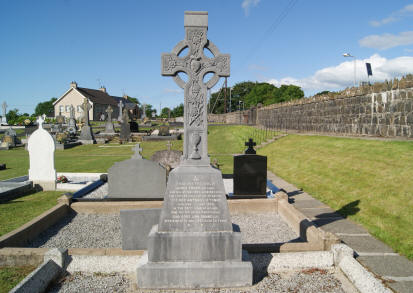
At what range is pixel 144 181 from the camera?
8.12 metres

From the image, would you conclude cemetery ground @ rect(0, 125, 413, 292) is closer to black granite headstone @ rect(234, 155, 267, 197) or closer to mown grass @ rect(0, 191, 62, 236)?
mown grass @ rect(0, 191, 62, 236)

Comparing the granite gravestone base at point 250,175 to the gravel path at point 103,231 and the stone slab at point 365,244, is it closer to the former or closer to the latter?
the gravel path at point 103,231

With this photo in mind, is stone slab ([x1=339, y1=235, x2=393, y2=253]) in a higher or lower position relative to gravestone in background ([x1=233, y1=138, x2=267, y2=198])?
lower

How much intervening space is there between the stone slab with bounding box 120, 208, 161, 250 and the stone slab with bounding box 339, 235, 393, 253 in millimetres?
3660

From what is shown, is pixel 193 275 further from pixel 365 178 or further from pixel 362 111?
pixel 362 111

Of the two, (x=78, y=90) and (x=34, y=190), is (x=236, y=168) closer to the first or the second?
(x=34, y=190)

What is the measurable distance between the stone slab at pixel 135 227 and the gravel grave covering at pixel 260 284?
2.22 ft

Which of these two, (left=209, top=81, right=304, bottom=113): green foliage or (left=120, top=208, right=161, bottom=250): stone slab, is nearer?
(left=120, top=208, right=161, bottom=250): stone slab

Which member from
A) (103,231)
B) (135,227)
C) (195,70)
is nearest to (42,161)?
(103,231)

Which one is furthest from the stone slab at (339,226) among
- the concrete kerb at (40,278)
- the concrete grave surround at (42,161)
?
the concrete grave surround at (42,161)

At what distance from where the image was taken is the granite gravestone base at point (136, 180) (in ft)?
26.5

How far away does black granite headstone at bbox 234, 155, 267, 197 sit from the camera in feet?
28.2

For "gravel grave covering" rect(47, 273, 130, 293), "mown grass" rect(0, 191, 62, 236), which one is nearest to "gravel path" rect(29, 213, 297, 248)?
"mown grass" rect(0, 191, 62, 236)

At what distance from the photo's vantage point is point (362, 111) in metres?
13.9
